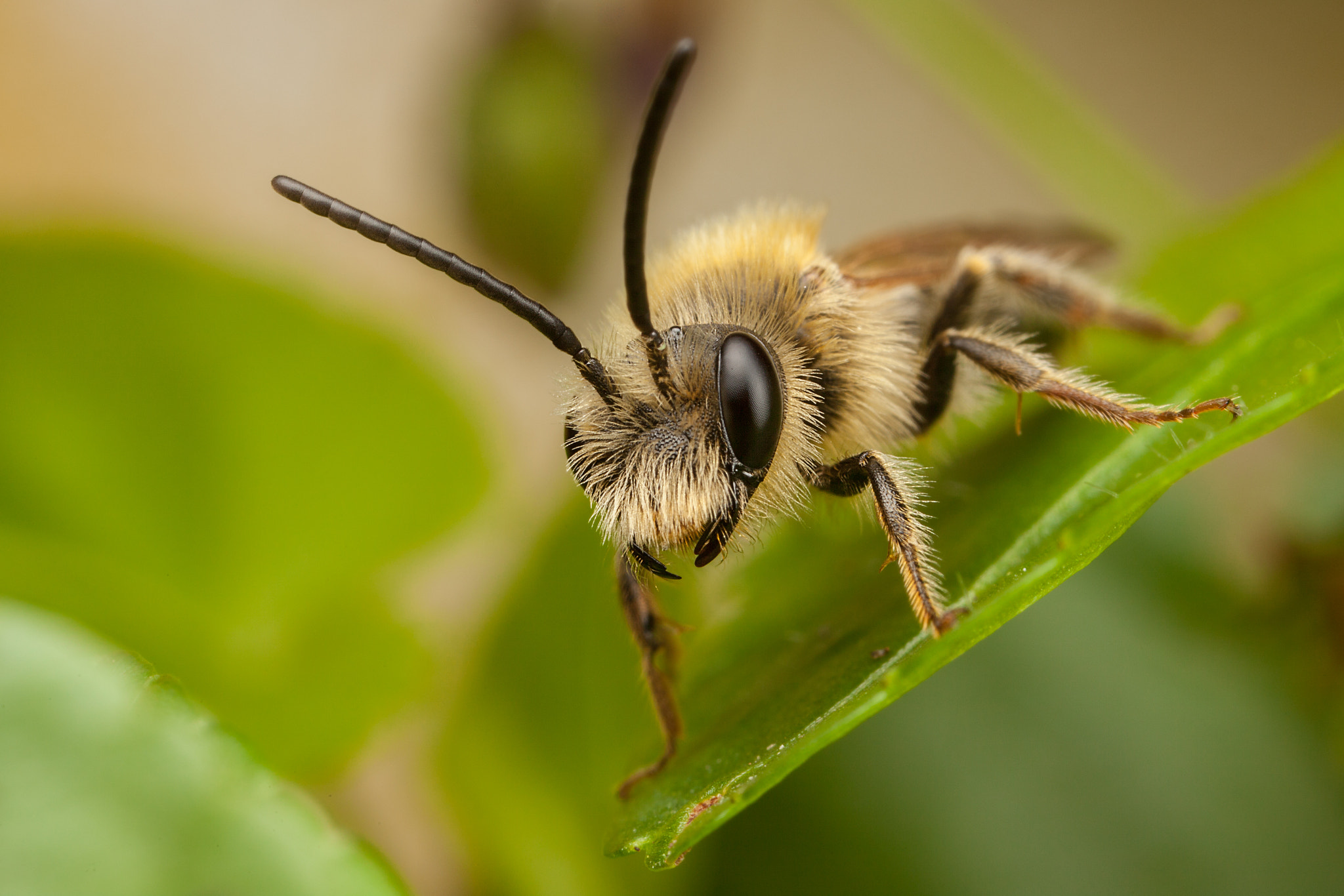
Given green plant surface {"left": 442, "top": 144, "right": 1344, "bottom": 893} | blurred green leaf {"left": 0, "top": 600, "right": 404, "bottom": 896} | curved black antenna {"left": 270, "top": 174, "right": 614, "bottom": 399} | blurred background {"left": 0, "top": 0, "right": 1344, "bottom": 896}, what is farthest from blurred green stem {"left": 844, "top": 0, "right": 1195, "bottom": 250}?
blurred green leaf {"left": 0, "top": 600, "right": 404, "bottom": 896}

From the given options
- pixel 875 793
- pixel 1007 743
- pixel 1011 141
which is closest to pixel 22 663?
pixel 875 793

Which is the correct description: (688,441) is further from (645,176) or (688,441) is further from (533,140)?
(533,140)

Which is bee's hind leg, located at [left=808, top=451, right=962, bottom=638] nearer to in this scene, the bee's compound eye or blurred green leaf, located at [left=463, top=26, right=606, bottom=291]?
the bee's compound eye

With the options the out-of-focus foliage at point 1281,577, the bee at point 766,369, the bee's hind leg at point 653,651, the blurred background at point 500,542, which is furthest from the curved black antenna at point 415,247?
the out-of-focus foliage at point 1281,577

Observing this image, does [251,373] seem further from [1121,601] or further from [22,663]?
[1121,601]

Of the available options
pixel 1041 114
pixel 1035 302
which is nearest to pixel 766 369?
pixel 1035 302

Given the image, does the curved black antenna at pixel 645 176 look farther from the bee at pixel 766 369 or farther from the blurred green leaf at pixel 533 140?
the blurred green leaf at pixel 533 140

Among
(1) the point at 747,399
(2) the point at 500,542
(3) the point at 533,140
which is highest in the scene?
(3) the point at 533,140
